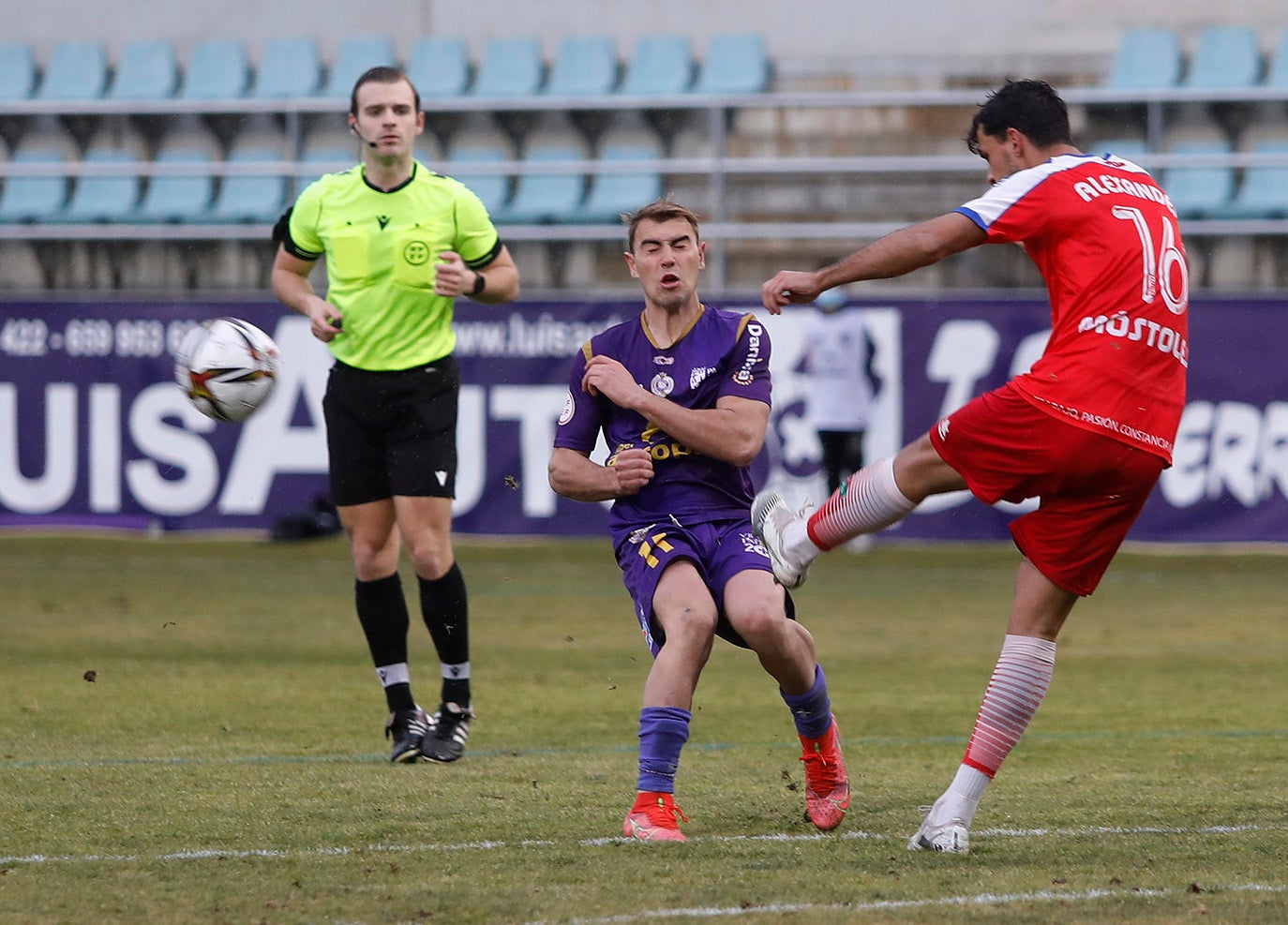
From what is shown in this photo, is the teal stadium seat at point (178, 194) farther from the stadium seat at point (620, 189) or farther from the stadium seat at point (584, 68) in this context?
the stadium seat at point (620, 189)

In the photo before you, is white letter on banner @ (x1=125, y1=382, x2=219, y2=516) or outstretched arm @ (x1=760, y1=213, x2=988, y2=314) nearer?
outstretched arm @ (x1=760, y1=213, x2=988, y2=314)

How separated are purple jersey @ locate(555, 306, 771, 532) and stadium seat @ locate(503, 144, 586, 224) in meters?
12.1

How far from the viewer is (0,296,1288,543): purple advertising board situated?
14.6 metres

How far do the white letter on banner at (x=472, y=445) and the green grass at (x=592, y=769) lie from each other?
7.26 feet

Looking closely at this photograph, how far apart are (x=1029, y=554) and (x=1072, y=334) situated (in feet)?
1.97

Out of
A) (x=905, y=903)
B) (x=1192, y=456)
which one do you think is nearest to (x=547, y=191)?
(x=1192, y=456)

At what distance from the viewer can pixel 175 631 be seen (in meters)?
10.6

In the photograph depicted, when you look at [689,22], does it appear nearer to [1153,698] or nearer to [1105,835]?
[1153,698]

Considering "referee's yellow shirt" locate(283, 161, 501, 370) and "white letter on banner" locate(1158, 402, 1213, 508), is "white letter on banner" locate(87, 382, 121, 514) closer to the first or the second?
"white letter on banner" locate(1158, 402, 1213, 508)

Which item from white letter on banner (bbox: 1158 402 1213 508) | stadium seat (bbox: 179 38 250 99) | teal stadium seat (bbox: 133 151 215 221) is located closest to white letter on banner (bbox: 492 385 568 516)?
white letter on banner (bbox: 1158 402 1213 508)

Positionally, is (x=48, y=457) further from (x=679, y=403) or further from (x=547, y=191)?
(x=679, y=403)

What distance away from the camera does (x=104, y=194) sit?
60.2 ft

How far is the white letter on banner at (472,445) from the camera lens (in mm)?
14766

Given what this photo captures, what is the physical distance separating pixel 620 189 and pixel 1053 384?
42.7 feet
